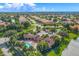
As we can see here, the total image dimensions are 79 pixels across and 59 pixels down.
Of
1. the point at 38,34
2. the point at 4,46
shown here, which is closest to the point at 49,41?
the point at 38,34

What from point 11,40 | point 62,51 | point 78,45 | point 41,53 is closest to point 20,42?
point 11,40

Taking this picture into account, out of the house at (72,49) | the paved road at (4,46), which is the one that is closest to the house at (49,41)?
the house at (72,49)

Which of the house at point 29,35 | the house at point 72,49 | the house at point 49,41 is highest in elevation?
the house at point 29,35

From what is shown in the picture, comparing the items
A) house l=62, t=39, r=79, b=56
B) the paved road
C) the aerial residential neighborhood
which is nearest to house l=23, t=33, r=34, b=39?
the aerial residential neighborhood

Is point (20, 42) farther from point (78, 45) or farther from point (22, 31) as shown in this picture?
point (78, 45)

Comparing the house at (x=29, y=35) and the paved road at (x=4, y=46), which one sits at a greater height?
the house at (x=29, y=35)

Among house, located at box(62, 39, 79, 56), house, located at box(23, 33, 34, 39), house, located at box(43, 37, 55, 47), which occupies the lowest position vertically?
house, located at box(62, 39, 79, 56)

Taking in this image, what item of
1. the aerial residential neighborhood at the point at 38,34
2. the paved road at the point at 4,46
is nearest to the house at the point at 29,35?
the aerial residential neighborhood at the point at 38,34

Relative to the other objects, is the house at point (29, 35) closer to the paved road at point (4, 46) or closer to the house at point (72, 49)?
the paved road at point (4, 46)

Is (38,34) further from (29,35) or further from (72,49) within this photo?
(72,49)

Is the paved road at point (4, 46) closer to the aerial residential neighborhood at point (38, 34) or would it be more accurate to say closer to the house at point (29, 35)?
the aerial residential neighborhood at point (38, 34)

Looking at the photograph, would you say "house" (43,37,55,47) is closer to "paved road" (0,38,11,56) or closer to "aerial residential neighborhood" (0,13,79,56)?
"aerial residential neighborhood" (0,13,79,56)
